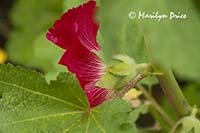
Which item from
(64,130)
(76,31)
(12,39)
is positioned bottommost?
(12,39)

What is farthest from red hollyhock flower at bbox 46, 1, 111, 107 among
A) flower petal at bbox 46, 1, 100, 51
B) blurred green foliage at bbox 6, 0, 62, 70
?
blurred green foliage at bbox 6, 0, 62, 70

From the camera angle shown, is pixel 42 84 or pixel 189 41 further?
pixel 42 84

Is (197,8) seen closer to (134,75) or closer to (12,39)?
(134,75)

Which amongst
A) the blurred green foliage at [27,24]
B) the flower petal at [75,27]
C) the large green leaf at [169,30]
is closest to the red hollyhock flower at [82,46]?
the flower petal at [75,27]

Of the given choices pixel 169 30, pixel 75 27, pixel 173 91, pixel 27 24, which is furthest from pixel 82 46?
pixel 27 24

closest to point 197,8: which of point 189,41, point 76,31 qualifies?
point 189,41

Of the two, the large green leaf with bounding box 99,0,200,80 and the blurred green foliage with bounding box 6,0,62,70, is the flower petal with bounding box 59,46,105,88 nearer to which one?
the large green leaf with bounding box 99,0,200,80
